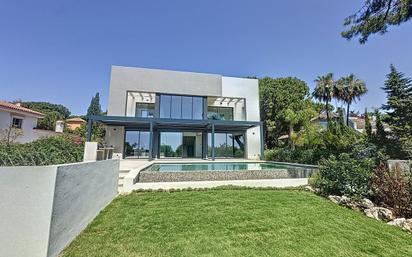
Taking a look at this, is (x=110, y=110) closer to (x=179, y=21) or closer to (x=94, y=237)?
(x=179, y=21)

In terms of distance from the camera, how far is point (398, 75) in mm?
15992

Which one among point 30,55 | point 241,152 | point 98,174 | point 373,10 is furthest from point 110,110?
point 373,10

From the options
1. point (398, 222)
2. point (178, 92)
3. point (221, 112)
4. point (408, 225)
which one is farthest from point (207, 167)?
point (221, 112)

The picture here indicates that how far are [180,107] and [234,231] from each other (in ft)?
56.9

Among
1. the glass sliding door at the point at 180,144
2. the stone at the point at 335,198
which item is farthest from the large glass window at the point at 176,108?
the stone at the point at 335,198

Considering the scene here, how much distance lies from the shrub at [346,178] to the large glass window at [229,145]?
15002mm

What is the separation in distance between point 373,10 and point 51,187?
12455 mm

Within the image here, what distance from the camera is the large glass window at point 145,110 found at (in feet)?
70.8

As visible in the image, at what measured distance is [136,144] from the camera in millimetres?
20281

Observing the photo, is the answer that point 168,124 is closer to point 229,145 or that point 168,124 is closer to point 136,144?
point 136,144

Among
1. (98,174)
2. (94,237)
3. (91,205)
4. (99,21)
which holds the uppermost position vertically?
(99,21)

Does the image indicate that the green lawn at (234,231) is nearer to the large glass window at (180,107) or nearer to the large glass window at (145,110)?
the large glass window at (180,107)

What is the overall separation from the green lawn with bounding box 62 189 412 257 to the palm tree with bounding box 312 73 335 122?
25931mm

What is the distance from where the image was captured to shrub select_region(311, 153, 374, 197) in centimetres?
665
